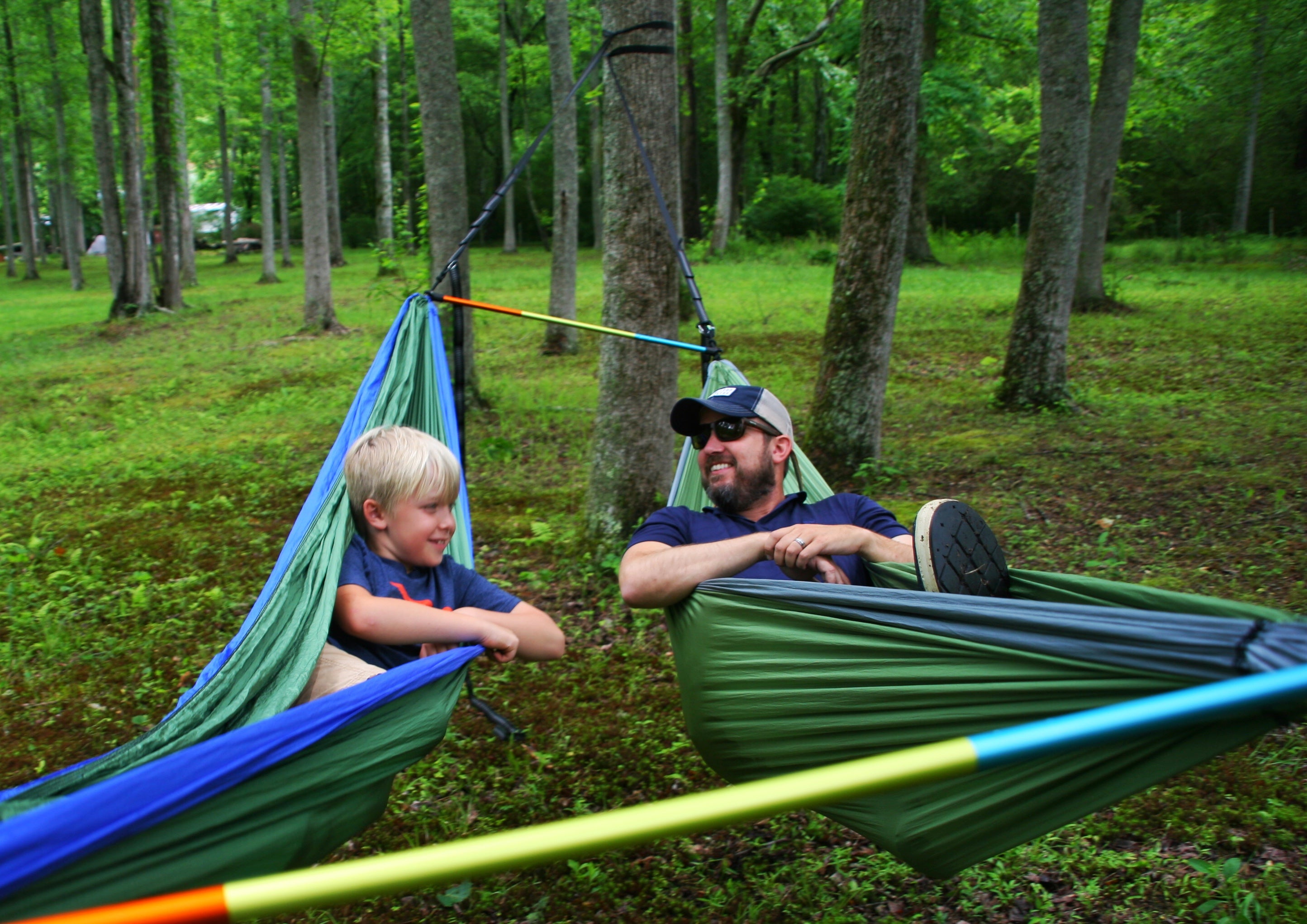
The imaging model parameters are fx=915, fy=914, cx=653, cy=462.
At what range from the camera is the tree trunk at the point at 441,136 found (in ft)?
17.9

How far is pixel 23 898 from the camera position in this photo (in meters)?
1.01

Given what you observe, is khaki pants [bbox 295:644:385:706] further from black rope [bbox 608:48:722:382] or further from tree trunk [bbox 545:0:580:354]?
tree trunk [bbox 545:0:580:354]

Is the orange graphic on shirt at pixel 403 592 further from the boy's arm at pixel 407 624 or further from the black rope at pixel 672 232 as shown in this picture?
the black rope at pixel 672 232

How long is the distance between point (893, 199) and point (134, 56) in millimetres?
12549

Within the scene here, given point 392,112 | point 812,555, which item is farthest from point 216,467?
point 392,112

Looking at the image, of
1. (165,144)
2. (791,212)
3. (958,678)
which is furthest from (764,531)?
(791,212)

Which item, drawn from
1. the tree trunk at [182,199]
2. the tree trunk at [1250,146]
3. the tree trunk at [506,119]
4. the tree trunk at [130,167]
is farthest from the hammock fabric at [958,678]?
the tree trunk at [506,119]

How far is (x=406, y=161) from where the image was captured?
26.5 ft

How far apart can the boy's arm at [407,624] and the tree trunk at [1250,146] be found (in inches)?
583

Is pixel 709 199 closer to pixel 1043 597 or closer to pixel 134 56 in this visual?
pixel 134 56

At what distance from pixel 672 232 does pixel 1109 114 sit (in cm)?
617

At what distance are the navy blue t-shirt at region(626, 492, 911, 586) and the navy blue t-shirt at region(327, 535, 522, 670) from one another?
37 cm

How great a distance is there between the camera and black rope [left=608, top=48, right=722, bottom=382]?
302 cm

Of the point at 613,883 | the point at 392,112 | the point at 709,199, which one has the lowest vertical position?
the point at 613,883
